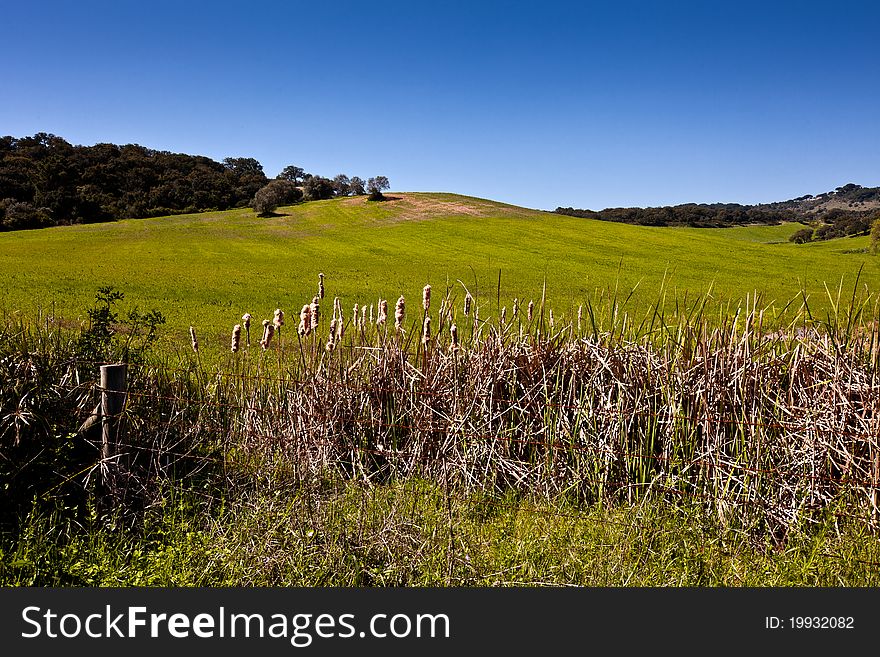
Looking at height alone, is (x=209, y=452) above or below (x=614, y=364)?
below

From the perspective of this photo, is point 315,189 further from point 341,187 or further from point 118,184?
point 118,184

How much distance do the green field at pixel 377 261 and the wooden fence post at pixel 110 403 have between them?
8110mm

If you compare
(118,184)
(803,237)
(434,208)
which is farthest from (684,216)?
(118,184)

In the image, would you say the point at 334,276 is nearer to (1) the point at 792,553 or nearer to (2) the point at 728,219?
(1) the point at 792,553

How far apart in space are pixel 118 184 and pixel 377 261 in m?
47.7

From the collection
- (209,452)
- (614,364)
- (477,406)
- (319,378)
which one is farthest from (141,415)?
(614,364)

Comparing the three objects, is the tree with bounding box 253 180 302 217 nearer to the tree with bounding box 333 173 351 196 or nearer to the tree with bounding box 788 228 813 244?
the tree with bounding box 333 173 351 196

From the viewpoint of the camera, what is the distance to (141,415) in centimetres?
440

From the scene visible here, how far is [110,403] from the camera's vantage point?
4.03m

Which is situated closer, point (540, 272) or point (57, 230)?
point (540, 272)

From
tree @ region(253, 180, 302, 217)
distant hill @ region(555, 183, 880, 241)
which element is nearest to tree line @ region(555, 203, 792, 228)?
distant hill @ region(555, 183, 880, 241)

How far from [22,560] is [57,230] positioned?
1986 inches

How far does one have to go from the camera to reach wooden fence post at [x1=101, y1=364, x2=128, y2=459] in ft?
13.1

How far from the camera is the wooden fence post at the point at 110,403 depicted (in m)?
4.00
